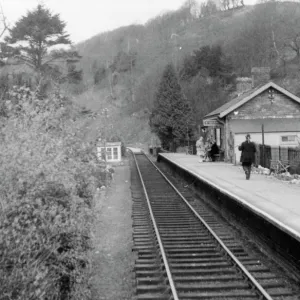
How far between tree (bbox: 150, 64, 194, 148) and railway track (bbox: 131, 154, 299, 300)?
1472 inches

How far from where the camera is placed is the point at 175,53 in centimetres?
8725

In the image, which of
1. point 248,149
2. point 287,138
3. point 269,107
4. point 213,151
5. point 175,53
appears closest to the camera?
point 248,149

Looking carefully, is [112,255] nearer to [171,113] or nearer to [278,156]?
[278,156]

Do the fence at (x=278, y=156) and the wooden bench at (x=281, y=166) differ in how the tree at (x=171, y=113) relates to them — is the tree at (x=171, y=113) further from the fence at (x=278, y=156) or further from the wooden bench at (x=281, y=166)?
the wooden bench at (x=281, y=166)

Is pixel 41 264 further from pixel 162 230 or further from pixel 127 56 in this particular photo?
pixel 127 56

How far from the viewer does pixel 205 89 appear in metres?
55.3

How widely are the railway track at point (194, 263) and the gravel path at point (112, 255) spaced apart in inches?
9.8

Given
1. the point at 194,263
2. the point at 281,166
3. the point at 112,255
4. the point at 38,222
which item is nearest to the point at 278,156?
the point at 281,166

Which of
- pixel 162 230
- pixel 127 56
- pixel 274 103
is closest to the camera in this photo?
pixel 162 230

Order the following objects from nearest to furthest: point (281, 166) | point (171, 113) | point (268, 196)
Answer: point (268, 196) → point (281, 166) → point (171, 113)

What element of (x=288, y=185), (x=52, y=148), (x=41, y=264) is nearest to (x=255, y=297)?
(x=41, y=264)

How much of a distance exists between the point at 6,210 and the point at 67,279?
173cm

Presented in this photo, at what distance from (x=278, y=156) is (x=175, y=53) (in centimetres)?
6929

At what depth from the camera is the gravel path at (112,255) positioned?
23.8ft
